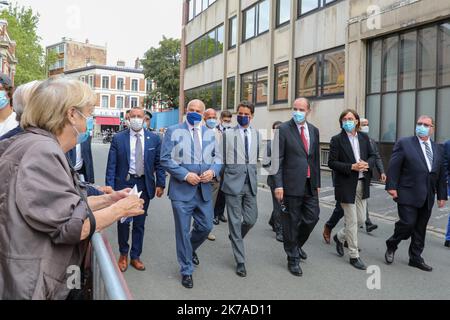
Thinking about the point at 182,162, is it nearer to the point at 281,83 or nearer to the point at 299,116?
the point at 299,116

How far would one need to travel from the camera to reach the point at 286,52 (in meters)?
18.2

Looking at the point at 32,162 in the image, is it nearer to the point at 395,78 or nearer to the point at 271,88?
the point at 395,78

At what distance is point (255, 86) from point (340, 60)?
6.39m

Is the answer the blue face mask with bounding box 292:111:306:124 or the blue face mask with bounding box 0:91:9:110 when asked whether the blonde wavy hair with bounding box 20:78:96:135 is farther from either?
the blue face mask with bounding box 292:111:306:124

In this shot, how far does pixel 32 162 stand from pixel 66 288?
0.57 metres

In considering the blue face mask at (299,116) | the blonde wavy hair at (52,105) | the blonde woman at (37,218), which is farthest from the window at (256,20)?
the blonde woman at (37,218)

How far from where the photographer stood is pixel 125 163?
538 centimetres

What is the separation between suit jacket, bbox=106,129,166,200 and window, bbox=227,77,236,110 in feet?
58.7

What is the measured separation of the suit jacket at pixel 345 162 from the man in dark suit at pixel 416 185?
413 millimetres

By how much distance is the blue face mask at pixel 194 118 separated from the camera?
16.6 ft

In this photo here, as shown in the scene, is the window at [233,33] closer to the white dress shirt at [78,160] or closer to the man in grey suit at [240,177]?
the white dress shirt at [78,160]

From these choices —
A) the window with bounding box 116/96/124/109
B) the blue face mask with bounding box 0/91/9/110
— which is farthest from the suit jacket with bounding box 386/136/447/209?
the window with bounding box 116/96/124/109

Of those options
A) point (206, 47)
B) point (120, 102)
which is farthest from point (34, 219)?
point (120, 102)

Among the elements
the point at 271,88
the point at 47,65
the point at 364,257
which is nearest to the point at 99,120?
the point at 47,65
